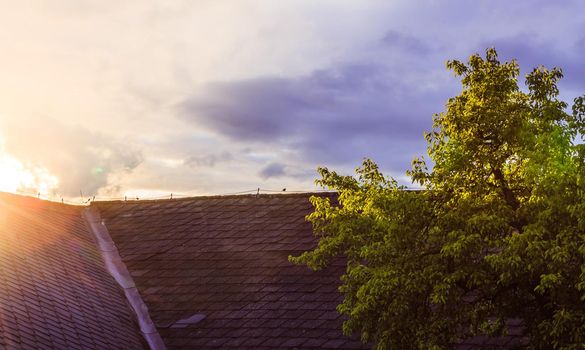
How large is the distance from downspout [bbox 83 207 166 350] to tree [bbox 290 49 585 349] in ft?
27.3

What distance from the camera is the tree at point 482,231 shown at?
43.6ft

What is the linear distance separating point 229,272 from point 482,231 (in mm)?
12386

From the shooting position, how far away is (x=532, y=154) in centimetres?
1418

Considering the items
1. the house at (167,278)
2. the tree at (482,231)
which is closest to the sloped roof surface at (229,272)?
the house at (167,278)

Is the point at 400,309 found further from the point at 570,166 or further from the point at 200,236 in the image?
the point at 200,236

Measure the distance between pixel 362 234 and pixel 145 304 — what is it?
10.8 meters

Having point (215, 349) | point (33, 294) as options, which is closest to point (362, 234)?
point (215, 349)

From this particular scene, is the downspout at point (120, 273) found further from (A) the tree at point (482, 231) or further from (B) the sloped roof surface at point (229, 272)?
(A) the tree at point (482, 231)

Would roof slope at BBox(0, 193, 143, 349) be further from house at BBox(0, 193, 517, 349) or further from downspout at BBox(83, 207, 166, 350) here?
downspout at BBox(83, 207, 166, 350)

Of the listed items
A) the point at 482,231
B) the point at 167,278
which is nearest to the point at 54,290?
the point at 167,278

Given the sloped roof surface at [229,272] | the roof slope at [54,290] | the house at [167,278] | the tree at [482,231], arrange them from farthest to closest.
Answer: the sloped roof surface at [229,272] → the house at [167,278] → the roof slope at [54,290] → the tree at [482,231]

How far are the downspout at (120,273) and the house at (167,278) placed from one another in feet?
0.14

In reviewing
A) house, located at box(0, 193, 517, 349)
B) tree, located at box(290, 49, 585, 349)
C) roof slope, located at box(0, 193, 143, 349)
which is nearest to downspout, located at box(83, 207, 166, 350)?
house, located at box(0, 193, 517, 349)

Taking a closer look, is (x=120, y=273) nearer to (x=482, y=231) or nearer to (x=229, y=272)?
(x=229, y=272)
